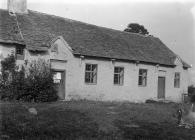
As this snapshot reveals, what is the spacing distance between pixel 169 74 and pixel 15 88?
16.4 metres

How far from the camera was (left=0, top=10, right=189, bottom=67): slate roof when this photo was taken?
21.9 meters

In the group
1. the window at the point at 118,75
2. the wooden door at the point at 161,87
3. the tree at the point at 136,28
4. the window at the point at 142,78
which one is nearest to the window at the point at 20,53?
the window at the point at 118,75

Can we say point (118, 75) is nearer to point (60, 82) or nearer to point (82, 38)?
point (82, 38)

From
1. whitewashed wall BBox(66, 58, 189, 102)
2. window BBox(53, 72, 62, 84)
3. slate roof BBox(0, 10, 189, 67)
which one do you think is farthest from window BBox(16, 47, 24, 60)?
whitewashed wall BBox(66, 58, 189, 102)

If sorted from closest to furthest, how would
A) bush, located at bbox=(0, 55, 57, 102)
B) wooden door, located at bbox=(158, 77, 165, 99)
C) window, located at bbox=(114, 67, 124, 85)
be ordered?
bush, located at bbox=(0, 55, 57, 102) < window, located at bbox=(114, 67, 124, 85) < wooden door, located at bbox=(158, 77, 165, 99)

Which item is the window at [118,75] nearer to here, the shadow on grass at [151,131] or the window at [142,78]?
the window at [142,78]

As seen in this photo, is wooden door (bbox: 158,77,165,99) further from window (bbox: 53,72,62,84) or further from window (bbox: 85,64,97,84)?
window (bbox: 53,72,62,84)

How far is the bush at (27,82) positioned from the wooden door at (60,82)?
108 centimetres

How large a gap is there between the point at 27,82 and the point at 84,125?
25.2 feet

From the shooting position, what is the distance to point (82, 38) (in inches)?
1028

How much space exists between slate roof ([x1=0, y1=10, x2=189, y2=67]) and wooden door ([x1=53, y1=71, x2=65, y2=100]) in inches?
69.4

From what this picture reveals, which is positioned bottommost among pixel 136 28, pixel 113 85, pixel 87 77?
pixel 113 85

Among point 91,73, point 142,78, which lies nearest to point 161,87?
point 142,78

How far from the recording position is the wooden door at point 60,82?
22.9 m
